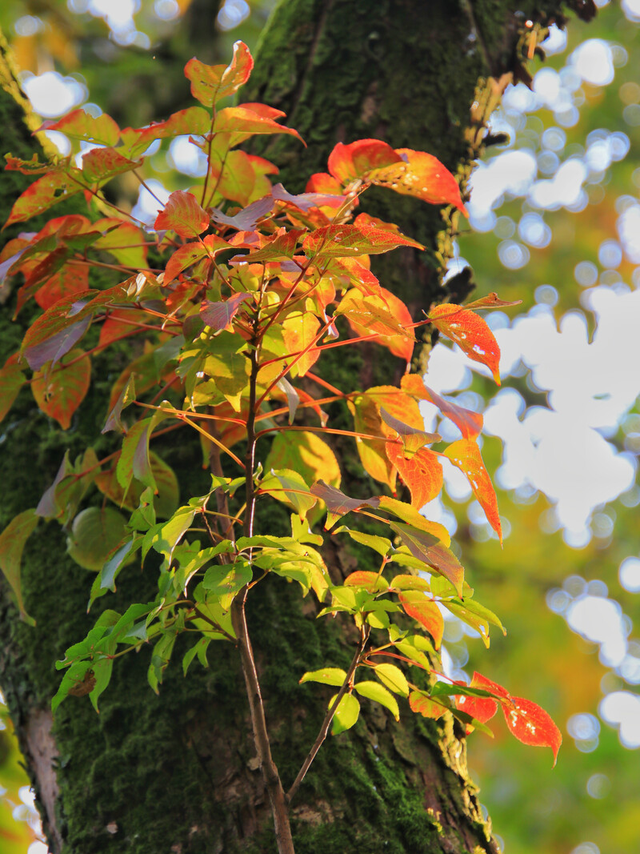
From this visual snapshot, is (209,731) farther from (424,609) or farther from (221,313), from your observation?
(221,313)

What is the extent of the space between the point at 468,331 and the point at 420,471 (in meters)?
0.14

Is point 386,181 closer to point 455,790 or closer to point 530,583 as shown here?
point 455,790

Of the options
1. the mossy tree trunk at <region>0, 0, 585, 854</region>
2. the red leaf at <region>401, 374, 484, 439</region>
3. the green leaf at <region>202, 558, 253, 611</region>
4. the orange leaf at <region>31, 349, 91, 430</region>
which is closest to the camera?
the green leaf at <region>202, 558, 253, 611</region>

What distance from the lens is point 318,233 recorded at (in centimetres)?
49

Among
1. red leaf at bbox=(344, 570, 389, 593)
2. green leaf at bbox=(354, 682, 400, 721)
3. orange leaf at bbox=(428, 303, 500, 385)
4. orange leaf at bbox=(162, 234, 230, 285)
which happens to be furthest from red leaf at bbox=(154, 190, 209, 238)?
green leaf at bbox=(354, 682, 400, 721)

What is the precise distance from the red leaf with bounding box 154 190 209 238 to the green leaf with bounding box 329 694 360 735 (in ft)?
1.51

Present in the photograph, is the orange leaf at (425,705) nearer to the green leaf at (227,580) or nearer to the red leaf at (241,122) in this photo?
the green leaf at (227,580)

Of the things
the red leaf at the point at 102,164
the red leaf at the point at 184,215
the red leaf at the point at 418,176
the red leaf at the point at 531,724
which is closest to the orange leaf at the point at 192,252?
the red leaf at the point at 184,215

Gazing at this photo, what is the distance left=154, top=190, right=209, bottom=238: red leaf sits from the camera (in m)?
0.55

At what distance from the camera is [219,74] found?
0.66 m

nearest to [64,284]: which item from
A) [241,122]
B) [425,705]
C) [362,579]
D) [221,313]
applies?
[241,122]

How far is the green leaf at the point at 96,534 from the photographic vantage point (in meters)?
0.78

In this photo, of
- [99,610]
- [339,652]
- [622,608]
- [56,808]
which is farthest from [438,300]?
[622,608]

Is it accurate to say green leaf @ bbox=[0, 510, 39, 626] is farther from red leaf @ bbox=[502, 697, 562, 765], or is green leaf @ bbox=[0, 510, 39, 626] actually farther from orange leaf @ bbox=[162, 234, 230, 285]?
red leaf @ bbox=[502, 697, 562, 765]
